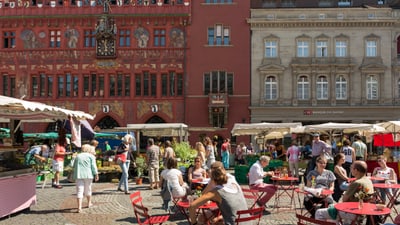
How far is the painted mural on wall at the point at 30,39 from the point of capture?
35.7 meters

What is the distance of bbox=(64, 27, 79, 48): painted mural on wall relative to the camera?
3553 cm

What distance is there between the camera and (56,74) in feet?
117

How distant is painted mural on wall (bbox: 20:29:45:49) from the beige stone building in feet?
53.4

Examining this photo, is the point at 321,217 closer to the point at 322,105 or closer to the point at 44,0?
the point at 322,105

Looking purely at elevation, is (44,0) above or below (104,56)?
above

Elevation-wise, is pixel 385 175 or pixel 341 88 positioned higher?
pixel 341 88

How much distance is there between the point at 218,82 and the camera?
115 feet

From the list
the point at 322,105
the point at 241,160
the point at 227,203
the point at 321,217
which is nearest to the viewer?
the point at 227,203

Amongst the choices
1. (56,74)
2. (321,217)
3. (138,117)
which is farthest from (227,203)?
(56,74)

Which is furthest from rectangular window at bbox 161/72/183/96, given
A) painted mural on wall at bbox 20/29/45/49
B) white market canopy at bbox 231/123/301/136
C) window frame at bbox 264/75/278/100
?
white market canopy at bbox 231/123/301/136

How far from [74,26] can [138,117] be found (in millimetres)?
8546

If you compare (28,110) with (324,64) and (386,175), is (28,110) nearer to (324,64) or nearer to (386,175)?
(386,175)

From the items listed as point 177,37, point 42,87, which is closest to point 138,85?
point 177,37

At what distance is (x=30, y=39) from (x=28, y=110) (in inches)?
1019
